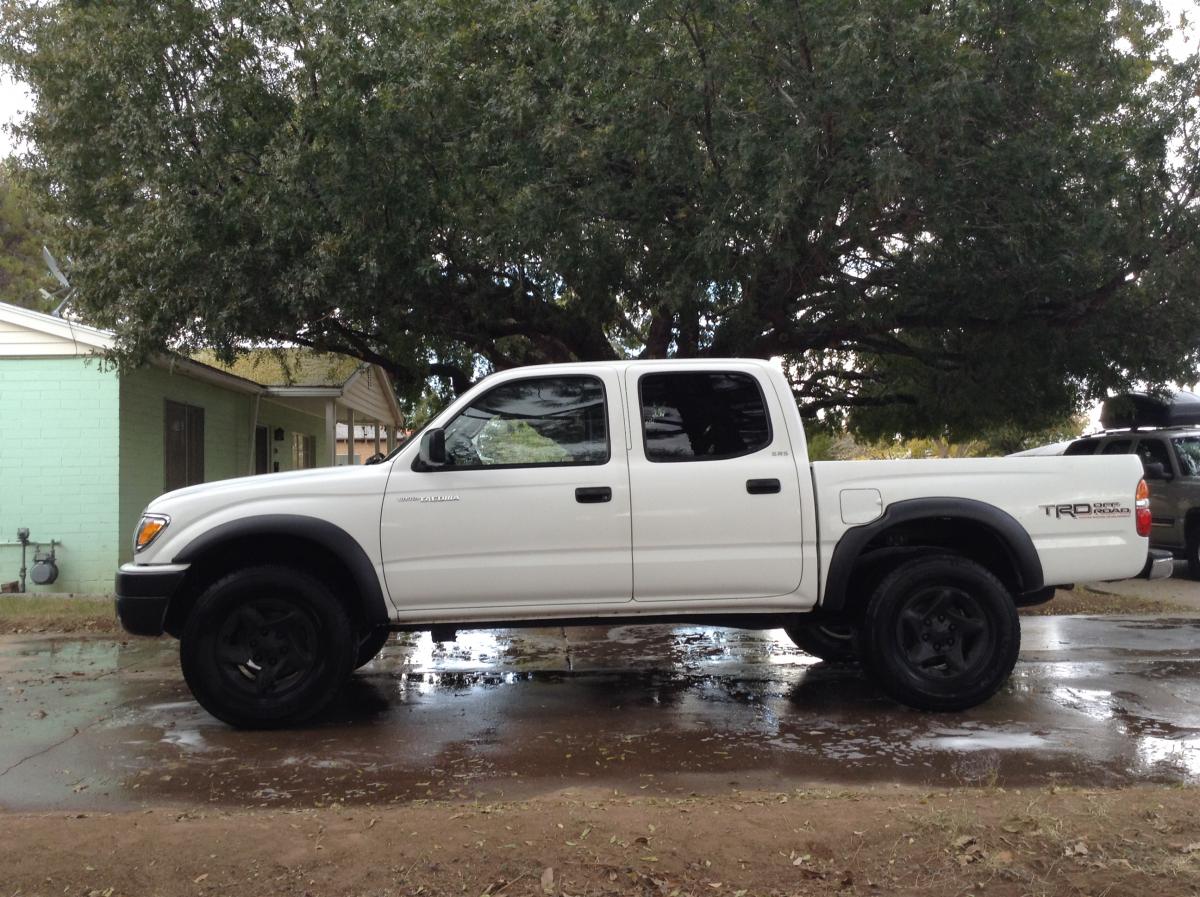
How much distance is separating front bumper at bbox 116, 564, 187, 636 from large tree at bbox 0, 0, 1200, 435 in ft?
12.5

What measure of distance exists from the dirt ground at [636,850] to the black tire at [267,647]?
1547 millimetres

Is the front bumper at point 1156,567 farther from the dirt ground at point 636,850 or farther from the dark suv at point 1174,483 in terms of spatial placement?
the dark suv at point 1174,483

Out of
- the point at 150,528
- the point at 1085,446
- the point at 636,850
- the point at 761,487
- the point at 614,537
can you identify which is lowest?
the point at 636,850

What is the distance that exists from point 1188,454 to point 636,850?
1241 centimetres

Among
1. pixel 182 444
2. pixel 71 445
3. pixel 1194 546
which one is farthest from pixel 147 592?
pixel 1194 546

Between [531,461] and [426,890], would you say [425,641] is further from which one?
[426,890]

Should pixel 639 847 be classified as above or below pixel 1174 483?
below

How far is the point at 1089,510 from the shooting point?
646 centimetres

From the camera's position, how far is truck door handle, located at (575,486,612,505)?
6.22 metres

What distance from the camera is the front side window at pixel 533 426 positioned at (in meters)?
6.32

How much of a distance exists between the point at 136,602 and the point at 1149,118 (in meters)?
8.99

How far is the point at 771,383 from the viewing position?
260 inches

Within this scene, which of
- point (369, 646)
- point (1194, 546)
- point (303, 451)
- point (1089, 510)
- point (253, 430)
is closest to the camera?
point (1089, 510)

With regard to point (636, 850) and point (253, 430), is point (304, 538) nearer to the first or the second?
point (636, 850)
